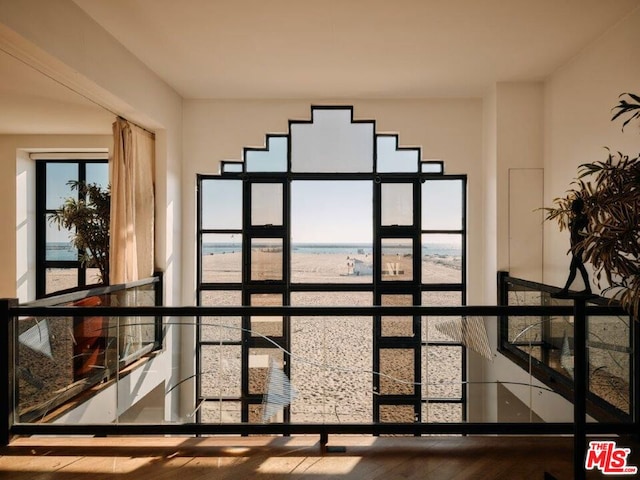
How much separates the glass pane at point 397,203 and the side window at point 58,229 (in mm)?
3784

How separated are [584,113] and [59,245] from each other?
21.5ft

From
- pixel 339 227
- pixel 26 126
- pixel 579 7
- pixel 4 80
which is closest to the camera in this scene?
pixel 579 7

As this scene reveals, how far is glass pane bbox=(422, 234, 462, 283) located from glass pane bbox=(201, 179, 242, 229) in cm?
249

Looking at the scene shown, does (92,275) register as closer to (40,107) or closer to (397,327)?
(40,107)

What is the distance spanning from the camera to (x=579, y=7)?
12.0 ft

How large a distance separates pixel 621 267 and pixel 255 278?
4.29 meters

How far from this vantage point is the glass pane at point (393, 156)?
6109 mm

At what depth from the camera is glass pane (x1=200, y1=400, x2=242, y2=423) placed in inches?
153

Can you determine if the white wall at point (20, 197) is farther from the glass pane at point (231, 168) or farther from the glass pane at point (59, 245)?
the glass pane at point (231, 168)

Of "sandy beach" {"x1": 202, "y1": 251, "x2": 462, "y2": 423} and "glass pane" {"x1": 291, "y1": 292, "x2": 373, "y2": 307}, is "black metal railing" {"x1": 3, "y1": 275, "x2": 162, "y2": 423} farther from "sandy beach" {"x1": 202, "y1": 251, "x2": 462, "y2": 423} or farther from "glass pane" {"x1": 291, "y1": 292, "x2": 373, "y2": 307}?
"glass pane" {"x1": 291, "y1": 292, "x2": 373, "y2": 307}

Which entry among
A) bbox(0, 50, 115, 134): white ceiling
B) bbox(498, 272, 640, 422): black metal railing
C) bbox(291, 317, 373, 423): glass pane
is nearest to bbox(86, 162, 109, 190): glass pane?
bbox(0, 50, 115, 134): white ceiling

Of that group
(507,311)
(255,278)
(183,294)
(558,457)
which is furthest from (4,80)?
(558,457)

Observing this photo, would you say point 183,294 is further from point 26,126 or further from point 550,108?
point 550,108

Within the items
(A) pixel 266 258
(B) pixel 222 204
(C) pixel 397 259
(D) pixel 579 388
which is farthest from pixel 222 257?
(D) pixel 579 388
